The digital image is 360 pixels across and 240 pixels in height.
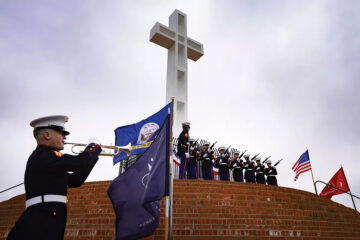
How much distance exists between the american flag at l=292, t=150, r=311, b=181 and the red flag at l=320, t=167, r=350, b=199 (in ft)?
3.12

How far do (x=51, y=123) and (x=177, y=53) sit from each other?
10.1 metres

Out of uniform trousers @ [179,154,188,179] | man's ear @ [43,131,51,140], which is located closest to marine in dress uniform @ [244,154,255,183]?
uniform trousers @ [179,154,188,179]

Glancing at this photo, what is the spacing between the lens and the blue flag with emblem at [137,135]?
7125 mm

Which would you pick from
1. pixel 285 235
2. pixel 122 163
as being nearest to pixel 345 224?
pixel 285 235

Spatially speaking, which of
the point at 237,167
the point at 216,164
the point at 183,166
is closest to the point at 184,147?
the point at 183,166

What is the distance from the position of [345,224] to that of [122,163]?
6.38 metres

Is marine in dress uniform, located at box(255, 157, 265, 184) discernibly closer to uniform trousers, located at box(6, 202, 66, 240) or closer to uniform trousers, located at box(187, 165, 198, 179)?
uniform trousers, located at box(187, 165, 198, 179)

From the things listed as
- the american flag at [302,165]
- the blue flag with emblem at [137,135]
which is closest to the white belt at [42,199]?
the blue flag with emblem at [137,135]

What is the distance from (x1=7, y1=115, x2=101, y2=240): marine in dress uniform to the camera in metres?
1.99

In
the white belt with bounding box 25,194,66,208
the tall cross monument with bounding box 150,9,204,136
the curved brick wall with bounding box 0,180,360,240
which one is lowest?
the white belt with bounding box 25,194,66,208

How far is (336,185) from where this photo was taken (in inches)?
394

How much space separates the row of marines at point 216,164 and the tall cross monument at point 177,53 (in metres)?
2.00

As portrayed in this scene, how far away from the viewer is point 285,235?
16.7 feet

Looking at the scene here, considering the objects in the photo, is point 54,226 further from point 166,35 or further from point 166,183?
point 166,35
